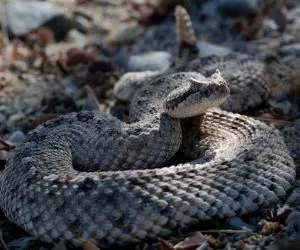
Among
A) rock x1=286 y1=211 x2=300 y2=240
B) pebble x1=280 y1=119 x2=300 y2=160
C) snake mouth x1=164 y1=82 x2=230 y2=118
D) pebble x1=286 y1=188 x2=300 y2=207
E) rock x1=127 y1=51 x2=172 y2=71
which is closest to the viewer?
rock x1=286 y1=211 x2=300 y2=240

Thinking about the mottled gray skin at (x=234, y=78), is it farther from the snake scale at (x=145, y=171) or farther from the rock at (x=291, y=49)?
the rock at (x=291, y=49)

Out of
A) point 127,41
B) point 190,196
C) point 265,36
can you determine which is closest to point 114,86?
point 127,41

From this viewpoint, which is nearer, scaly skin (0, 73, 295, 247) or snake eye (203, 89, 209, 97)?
scaly skin (0, 73, 295, 247)

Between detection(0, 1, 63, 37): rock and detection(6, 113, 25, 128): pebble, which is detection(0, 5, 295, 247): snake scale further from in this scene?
detection(0, 1, 63, 37): rock

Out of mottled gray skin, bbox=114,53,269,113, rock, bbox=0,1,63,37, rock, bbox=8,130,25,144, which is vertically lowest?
rock, bbox=8,130,25,144

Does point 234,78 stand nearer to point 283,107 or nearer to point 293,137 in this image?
point 283,107

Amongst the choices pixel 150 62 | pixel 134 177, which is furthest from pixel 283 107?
pixel 134 177

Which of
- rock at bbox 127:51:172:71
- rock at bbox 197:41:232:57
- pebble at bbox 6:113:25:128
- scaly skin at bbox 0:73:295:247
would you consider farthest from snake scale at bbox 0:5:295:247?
rock at bbox 197:41:232:57
